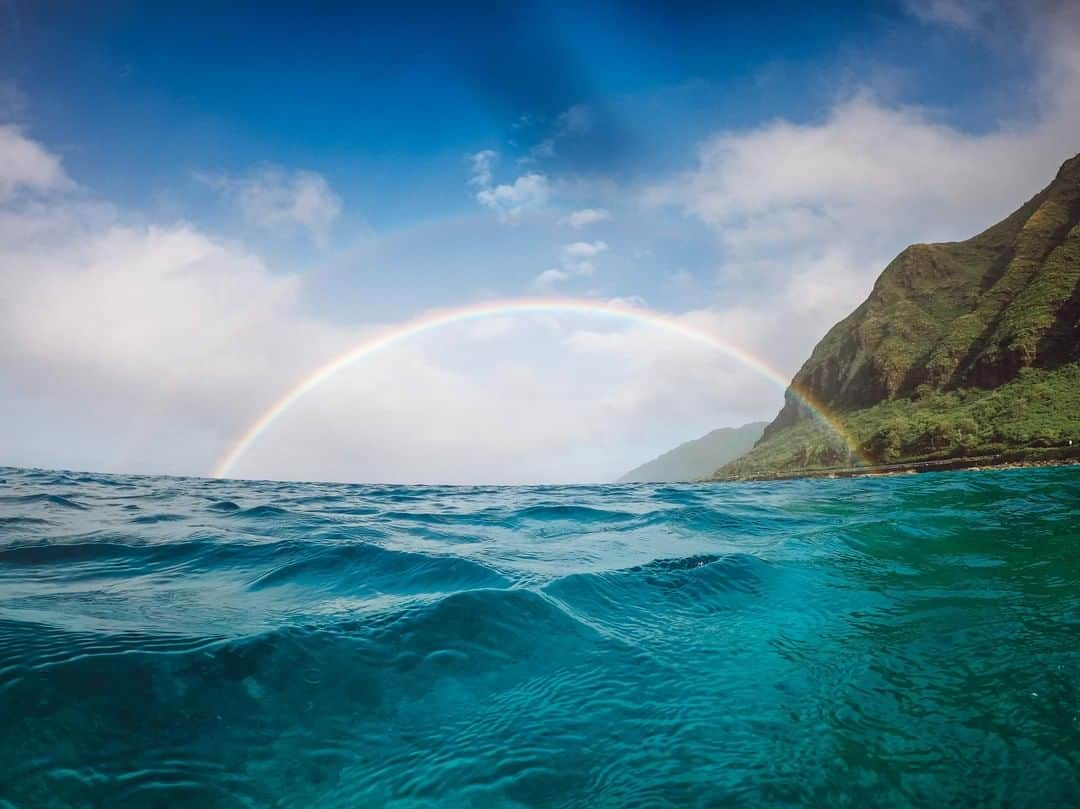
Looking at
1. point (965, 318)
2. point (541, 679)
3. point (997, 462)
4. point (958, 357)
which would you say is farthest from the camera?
point (965, 318)

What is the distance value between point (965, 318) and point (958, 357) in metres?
11.7

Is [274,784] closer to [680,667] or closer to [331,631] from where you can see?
Answer: [331,631]

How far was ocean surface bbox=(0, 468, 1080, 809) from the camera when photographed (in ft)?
9.72

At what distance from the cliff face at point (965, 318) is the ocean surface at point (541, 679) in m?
82.5

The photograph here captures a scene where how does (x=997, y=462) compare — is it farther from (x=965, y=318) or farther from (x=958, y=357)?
(x=965, y=318)

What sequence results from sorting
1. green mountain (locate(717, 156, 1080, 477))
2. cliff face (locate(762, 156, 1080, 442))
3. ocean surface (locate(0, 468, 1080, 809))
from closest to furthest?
1. ocean surface (locate(0, 468, 1080, 809))
2. green mountain (locate(717, 156, 1080, 477))
3. cliff face (locate(762, 156, 1080, 442))

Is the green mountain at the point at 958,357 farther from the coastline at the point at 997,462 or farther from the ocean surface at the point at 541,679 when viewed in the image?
the ocean surface at the point at 541,679

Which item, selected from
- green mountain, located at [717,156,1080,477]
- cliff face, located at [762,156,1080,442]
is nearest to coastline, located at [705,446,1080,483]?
green mountain, located at [717,156,1080,477]

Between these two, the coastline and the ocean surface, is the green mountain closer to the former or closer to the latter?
the coastline

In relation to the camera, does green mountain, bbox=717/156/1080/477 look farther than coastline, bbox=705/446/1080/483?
Yes

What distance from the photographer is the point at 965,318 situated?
3314 inches

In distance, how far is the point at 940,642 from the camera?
4.68 m

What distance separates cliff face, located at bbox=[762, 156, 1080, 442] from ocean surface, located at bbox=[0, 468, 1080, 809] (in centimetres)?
8250

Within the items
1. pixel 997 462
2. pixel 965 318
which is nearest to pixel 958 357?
pixel 965 318
